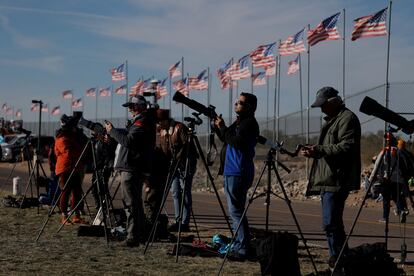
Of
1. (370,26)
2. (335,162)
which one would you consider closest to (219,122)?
(335,162)

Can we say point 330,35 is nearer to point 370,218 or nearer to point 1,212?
point 370,218

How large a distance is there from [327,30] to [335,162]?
57.2 ft

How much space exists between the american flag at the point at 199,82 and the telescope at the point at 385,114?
27.1m

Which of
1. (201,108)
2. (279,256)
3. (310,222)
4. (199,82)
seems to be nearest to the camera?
(279,256)

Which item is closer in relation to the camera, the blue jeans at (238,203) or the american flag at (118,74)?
the blue jeans at (238,203)

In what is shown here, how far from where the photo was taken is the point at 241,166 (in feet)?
29.7

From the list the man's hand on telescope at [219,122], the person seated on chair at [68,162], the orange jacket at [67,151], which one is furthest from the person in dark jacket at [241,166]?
the orange jacket at [67,151]

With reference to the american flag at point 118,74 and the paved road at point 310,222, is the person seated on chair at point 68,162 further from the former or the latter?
the american flag at point 118,74

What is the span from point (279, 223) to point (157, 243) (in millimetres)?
4907

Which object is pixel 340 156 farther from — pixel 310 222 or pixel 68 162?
pixel 310 222

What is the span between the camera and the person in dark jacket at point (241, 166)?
29.1 feet

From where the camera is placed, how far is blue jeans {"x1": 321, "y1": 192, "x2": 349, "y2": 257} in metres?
7.80

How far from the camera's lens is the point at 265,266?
301 inches

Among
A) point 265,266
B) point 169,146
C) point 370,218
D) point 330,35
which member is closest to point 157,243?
point 169,146
